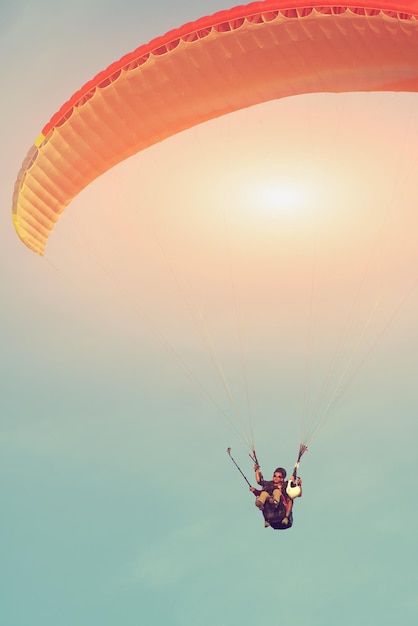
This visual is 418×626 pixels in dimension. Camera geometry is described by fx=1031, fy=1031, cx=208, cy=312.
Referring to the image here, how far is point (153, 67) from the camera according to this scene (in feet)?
62.2

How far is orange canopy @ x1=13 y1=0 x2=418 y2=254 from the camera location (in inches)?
697

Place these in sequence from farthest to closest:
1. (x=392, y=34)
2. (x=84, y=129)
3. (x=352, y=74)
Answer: (x=84, y=129), (x=352, y=74), (x=392, y=34)

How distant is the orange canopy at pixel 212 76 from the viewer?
17703 millimetres

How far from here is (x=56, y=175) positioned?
20828mm

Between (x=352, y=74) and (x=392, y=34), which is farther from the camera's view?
(x=352, y=74)

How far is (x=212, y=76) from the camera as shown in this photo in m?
19.1

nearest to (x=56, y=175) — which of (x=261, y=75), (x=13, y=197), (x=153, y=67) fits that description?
(x=13, y=197)

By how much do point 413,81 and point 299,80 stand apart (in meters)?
2.09

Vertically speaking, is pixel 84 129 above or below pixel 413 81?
above

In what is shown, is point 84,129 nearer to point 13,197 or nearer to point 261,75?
point 13,197

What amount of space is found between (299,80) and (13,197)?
640 cm

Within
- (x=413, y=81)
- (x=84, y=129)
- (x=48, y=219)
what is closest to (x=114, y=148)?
(x=84, y=129)

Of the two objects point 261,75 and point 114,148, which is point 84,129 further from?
point 261,75

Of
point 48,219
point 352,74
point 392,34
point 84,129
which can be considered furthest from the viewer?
point 48,219
